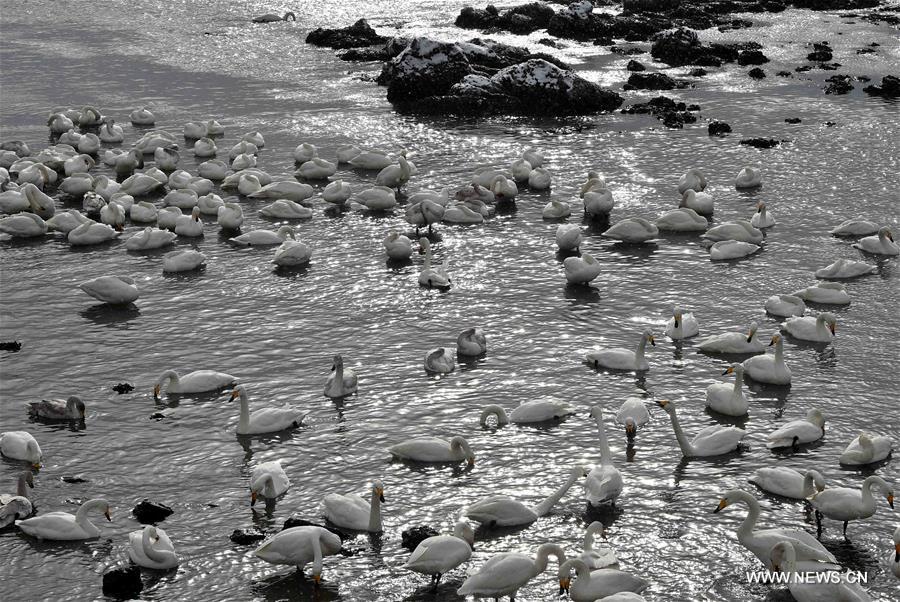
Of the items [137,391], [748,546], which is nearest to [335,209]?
[137,391]

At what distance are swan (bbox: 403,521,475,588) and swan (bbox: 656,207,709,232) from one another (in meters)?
16.6

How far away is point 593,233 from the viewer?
30.7 metres

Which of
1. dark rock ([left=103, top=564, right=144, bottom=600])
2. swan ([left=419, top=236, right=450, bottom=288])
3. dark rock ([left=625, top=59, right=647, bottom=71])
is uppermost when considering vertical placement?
dark rock ([left=625, top=59, right=647, bottom=71])

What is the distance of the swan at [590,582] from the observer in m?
15.0

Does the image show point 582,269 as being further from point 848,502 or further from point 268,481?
point 268,481

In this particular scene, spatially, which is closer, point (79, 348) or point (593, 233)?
point (79, 348)

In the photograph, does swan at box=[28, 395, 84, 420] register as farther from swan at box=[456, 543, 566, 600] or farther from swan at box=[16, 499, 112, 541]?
swan at box=[456, 543, 566, 600]

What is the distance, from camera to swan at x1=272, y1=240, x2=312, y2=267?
93.9 feet

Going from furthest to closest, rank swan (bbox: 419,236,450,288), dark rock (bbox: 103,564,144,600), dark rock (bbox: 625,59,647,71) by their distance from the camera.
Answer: dark rock (bbox: 625,59,647,71)
swan (bbox: 419,236,450,288)
dark rock (bbox: 103,564,144,600)

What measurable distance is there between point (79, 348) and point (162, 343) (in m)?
1.86

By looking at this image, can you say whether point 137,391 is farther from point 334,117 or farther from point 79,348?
point 334,117

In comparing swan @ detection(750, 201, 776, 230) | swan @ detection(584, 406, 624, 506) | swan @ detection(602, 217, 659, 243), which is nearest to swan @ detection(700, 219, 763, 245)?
swan @ detection(750, 201, 776, 230)

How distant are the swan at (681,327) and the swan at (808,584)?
29.1 ft

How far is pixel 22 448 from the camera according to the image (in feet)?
63.5
